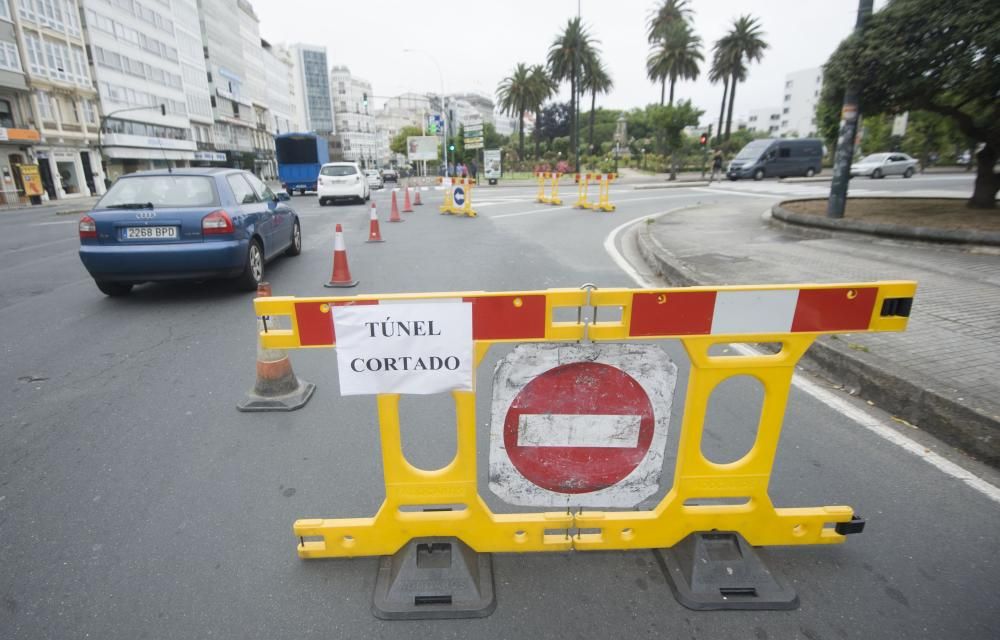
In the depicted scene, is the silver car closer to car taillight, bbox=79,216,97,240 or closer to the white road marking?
the white road marking

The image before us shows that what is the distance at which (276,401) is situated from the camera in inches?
154

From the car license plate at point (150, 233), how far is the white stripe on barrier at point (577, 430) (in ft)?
19.0

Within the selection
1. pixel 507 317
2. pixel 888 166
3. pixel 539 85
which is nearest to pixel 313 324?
pixel 507 317

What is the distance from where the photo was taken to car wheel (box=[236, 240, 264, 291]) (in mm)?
6891

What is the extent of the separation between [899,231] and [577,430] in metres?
9.50

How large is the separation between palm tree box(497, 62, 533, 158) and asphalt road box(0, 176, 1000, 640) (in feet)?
196

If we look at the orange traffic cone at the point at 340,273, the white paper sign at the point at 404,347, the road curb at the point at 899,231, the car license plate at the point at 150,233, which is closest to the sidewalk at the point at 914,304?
the road curb at the point at 899,231

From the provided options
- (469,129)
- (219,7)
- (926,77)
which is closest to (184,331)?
(926,77)

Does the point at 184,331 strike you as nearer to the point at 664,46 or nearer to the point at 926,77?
the point at 926,77

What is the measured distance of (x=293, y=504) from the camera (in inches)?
110

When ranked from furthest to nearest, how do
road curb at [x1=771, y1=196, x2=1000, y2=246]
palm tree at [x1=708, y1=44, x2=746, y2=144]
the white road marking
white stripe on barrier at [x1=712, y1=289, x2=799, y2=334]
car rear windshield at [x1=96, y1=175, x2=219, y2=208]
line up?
palm tree at [x1=708, y1=44, x2=746, y2=144] < road curb at [x1=771, y1=196, x2=1000, y2=246] < car rear windshield at [x1=96, y1=175, x2=219, y2=208] < the white road marking < white stripe on barrier at [x1=712, y1=289, x2=799, y2=334]

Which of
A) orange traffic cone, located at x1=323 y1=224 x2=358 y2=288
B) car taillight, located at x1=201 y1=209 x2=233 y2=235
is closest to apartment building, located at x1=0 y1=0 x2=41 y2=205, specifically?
car taillight, located at x1=201 y1=209 x2=233 y2=235

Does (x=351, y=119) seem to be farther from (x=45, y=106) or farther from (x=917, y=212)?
(x=917, y=212)

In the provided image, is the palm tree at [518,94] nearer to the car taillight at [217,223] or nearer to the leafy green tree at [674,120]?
the leafy green tree at [674,120]
